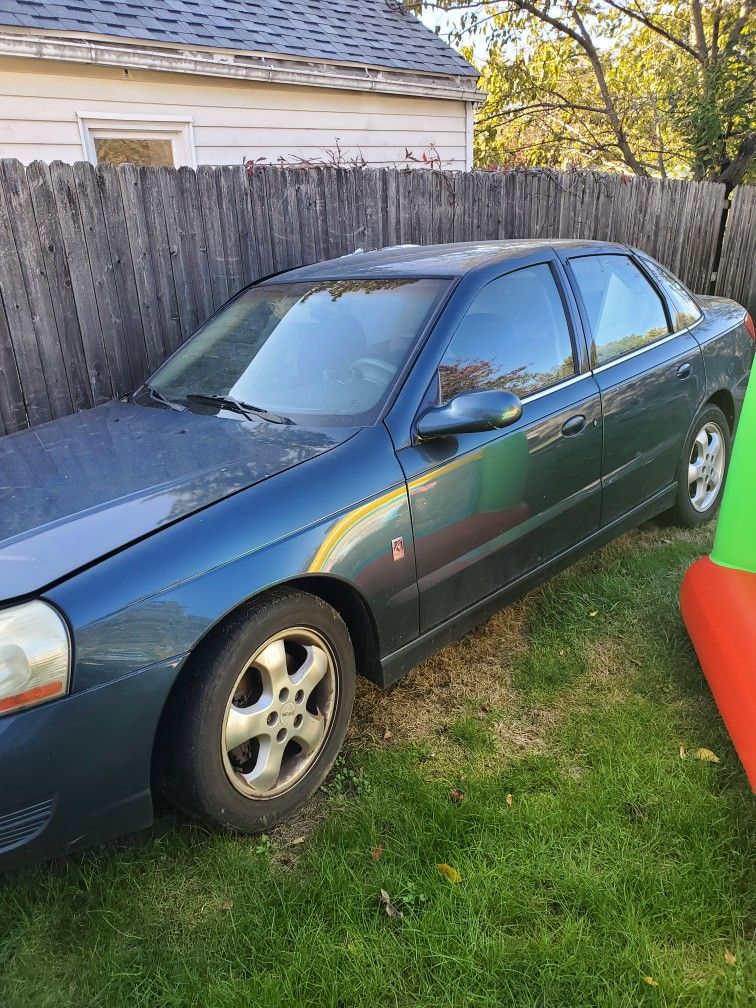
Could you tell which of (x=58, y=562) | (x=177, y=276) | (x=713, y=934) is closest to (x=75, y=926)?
(x=58, y=562)

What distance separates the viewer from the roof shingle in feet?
20.3

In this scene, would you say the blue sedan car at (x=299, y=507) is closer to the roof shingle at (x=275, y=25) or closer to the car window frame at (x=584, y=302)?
the car window frame at (x=584, y=302)

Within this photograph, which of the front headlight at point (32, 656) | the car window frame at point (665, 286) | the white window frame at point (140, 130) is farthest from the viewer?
the white window frame at point (140, 130)

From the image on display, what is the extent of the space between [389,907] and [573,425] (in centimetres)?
198

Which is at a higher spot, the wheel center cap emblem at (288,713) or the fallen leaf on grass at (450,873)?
the wheel center cap emblem at (288,713)

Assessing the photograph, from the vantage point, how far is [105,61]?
614 cm

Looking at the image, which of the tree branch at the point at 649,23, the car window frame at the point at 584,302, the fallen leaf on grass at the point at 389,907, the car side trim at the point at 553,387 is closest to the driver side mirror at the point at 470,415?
the car side trim at the point at 553,387

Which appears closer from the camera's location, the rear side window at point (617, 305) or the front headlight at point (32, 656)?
the front headlight at point (32, 656)

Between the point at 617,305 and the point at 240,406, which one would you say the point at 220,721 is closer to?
the point at 240,406

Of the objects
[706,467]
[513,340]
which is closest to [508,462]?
[513,340]

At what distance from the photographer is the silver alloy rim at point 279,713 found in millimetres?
2244

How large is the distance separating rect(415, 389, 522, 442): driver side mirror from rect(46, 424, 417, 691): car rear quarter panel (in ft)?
0.54

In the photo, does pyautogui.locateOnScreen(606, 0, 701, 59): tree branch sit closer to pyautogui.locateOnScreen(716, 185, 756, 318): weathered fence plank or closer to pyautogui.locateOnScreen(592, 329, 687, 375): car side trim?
pyautogui.locateOnScreen(716, 185, 756, 318): weathered fence plank

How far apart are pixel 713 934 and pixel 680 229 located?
29.4ft
